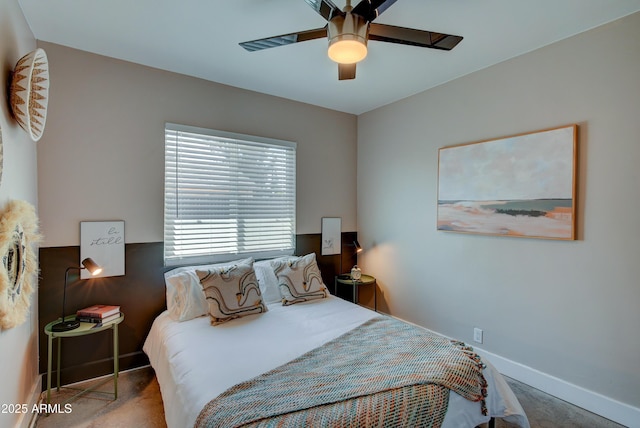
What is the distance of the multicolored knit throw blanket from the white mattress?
0.09 metres

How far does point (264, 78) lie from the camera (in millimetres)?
2908

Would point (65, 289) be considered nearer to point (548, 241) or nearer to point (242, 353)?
point (242, 353)

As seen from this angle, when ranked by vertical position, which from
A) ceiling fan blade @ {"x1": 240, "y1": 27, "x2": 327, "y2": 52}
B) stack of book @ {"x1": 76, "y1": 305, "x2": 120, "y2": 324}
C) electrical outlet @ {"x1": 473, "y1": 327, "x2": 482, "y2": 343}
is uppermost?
ceiling fan blade @ {"x1": 240, "y1": 27, "x2": 327, "y2": 52}

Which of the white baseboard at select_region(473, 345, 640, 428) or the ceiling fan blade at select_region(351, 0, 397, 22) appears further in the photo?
the white baseboard at select_region(473, 345, 640, 428)

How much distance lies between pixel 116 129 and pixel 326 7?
6.73 ft

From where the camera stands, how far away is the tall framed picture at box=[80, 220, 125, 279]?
2409mm

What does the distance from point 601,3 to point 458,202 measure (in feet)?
5.30

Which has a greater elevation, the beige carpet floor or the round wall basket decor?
the round wall basket decor

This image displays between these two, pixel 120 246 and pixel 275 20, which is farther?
pixel 120 246

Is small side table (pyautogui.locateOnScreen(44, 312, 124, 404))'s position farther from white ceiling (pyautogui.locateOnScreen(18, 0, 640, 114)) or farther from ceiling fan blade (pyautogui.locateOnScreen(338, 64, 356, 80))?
ceiling fan blade (pyautogui.locateOnScreen(338, 64, 356, 80))

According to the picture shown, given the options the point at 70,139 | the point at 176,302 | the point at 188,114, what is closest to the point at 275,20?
the point at 188,114

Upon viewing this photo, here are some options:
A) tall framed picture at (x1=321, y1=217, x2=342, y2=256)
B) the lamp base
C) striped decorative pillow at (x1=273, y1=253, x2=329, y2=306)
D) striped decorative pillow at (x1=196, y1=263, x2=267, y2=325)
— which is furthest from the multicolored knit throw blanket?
tall framed picture at (x1=321, y1=217, x2=342, y2=256)

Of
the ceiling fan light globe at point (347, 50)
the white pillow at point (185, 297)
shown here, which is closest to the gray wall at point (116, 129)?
the white pillow at point (185, 297)

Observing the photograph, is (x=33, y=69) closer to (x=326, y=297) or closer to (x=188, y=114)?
(x=188, y=114)
